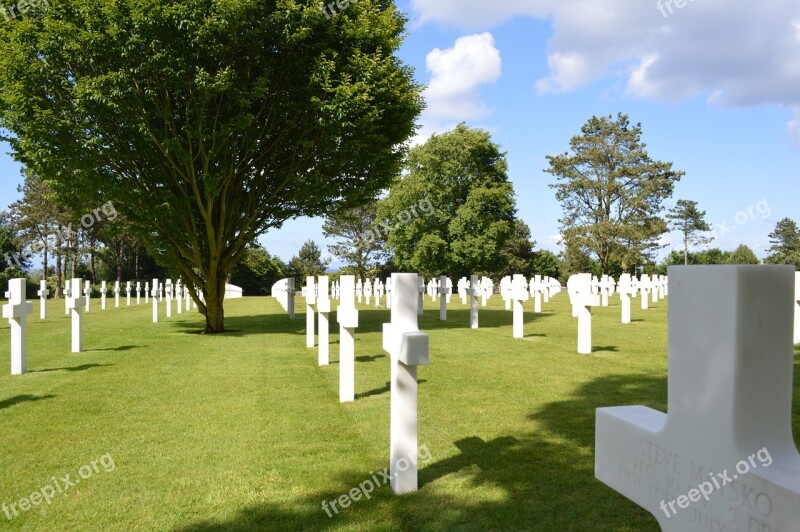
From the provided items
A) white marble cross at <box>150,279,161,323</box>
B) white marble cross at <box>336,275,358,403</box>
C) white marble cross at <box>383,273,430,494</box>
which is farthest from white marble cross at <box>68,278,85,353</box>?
white marble cross at <box>383,273,430,494</box>

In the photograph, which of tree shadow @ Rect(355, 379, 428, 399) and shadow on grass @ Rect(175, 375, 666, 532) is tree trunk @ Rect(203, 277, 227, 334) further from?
shadow on grass @ Rect(175, 375, 666, 532)

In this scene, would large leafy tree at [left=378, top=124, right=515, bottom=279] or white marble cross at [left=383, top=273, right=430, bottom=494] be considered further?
large leafy tree at [left=378, top=124, right=515, bottom=279]

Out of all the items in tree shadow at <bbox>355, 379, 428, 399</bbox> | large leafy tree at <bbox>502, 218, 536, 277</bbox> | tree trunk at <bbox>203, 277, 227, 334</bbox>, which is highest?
large leafy tree at <bbox>502, 218, 536, 277</bbox>

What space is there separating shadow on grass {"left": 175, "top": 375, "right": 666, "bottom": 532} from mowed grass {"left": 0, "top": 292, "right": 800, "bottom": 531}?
0.02m

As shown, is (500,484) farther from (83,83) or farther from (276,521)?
(83,83)

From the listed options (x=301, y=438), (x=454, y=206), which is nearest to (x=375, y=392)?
(x=301, y=438)

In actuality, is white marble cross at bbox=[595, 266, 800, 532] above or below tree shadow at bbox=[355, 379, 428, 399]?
above

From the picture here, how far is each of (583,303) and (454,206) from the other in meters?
26.9

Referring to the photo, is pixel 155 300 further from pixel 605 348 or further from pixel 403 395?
pixel 403 395

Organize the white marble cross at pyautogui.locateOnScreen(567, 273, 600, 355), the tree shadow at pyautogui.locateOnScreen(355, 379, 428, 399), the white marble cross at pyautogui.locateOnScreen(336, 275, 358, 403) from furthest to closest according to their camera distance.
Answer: the white marble cross at pyautogui.locateOnScreen(567, 273, 600, 355) → the tree shadow at pyautogui.locateOnScreen(355, 379, 428, 399) → the white marble cross at pyautogui.locateOnScreen(336, 275, 358, 403)

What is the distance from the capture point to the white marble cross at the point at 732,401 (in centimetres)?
145

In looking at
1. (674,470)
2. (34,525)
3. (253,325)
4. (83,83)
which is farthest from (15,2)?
(674,470)

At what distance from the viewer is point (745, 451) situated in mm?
1519

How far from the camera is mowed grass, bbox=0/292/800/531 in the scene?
4.00 metres
